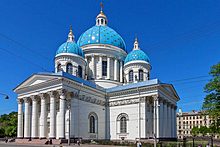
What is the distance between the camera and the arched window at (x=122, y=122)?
153ft

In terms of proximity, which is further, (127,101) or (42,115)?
(127,101)

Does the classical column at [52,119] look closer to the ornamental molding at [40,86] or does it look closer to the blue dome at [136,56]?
the ornamental molding at [40,86]

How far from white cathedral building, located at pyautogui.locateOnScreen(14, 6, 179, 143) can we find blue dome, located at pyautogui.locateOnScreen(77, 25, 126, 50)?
0.83 ft

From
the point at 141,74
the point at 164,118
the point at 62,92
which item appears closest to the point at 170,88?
the point at 164,118

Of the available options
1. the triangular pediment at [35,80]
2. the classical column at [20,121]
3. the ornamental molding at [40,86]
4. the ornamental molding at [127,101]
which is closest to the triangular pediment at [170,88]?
the ornamental molding at [127,101]

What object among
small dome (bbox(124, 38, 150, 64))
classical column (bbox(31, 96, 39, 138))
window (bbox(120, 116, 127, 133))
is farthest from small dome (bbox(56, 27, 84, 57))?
window (bbox(120, 116, 127, 133))

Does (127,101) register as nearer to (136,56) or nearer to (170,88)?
(170,88)

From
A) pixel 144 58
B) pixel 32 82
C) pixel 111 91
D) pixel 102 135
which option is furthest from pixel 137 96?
pixel 32 82

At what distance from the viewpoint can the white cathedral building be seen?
136 ft

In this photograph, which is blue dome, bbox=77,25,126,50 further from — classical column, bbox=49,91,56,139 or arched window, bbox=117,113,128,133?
classical column, bbox=49,91,56,139

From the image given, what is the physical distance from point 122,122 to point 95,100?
6.14m

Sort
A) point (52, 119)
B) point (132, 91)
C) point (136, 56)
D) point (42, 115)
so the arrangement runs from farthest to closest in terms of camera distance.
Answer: point (136, 56) < point (132, 91) < point (42, 115) < point (52, 119)

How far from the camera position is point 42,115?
42.6 m

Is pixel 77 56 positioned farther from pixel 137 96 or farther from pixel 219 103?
pixel 219 103
